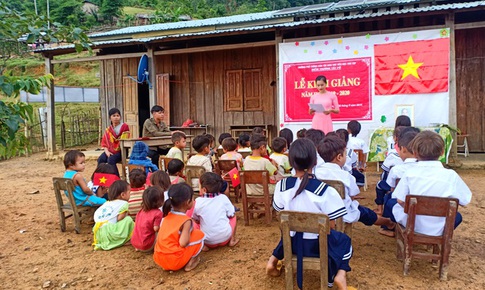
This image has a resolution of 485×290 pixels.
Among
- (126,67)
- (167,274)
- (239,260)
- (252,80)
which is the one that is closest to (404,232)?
(239,260)

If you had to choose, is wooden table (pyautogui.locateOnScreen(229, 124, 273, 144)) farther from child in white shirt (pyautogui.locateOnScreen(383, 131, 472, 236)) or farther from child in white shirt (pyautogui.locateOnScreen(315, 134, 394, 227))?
child in white shirt (pyautogui.locateOnScreen(383, 131, 472, 236))

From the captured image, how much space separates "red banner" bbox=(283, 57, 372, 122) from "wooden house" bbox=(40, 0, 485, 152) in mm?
589

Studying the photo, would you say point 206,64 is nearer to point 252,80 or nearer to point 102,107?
point 252,80

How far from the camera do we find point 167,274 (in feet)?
10.6

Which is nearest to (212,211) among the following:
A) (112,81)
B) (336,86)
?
(336,86)

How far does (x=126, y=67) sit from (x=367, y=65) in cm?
749

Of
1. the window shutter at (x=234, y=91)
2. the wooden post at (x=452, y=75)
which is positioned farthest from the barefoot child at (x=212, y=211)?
the window shutter at (x=234, y=91)

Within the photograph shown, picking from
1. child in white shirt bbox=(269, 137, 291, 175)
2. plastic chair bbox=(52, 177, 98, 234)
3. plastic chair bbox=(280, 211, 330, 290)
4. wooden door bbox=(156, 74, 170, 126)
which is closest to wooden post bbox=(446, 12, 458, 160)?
child in white shirt bbox=(269, 137, 291, 175)

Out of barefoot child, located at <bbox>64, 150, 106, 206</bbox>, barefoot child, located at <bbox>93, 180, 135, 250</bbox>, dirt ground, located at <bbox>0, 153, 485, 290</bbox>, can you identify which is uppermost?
barefoot child, located at <bbox>64, 150, 106, 206</bbox>

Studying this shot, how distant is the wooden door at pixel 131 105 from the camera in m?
11.6

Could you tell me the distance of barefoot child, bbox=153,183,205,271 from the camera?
10.2ft

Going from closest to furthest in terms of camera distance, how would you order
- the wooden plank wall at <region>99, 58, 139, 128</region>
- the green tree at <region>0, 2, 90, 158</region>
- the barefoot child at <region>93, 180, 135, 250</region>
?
1. the green tree at <region>0, 2, 90, 158</region>
2. the barefoot child at <region>93, 180, 135, 250</region>
3. the wooden plank wall at <region>99, 58, 139, 128</region>

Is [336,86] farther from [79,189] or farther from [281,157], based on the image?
[79,189]

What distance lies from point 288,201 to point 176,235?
1.04 m
